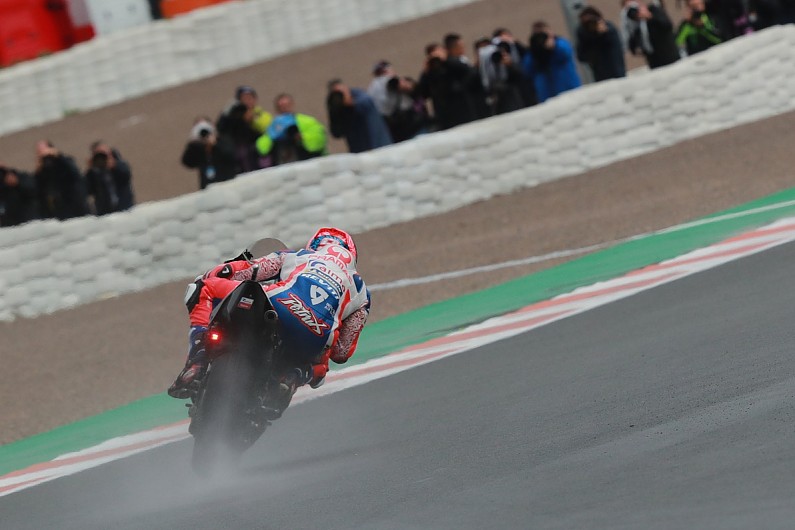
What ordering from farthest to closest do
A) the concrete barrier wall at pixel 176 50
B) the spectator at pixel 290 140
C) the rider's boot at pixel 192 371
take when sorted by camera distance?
1. the concrete barrier wall at pixel 176 50
2. the spectator at pixel 290 140
3. the rider's boot at pixel 192 371

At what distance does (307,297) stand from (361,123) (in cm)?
877

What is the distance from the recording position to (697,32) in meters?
17.5

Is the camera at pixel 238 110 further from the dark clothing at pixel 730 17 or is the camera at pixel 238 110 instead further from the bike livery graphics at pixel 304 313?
the bike livery graphics at pixel 304 313

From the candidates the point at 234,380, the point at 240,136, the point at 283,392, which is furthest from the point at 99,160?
the point at 234,380

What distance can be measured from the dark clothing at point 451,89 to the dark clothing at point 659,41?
2054 millimetres

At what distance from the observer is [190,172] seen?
802 inches

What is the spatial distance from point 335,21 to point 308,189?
10.1m

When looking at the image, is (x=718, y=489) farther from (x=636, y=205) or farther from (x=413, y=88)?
(x=413, y=88)

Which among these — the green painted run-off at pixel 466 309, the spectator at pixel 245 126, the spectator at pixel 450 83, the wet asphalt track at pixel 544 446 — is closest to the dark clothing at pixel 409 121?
the spectator at pixel 450 83

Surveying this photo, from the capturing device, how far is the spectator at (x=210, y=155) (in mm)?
15797

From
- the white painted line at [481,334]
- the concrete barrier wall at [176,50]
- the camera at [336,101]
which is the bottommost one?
the white painted line at [481,334]

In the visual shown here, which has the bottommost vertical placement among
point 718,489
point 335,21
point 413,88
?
point 718,489

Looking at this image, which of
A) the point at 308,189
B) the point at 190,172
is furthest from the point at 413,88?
the point at 190,172

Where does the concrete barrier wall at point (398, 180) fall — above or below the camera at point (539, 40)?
below
